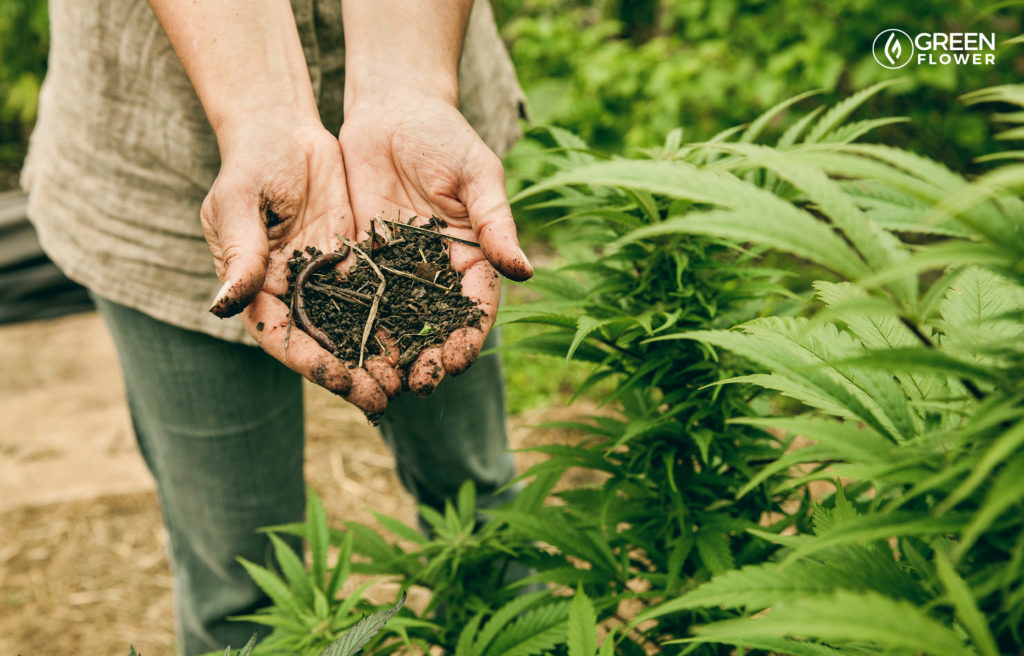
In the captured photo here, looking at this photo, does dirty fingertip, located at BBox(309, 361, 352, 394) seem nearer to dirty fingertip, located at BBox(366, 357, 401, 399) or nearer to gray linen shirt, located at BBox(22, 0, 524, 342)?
dirty fingertip, located at BBox(366, 357, 401, 399)

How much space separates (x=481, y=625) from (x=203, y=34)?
1.33 m

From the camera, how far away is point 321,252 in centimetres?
165

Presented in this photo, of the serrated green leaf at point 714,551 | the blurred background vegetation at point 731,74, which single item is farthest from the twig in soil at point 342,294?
the blurred background vegetation at point 731,74

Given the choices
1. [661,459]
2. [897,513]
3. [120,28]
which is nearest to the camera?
[897,513]

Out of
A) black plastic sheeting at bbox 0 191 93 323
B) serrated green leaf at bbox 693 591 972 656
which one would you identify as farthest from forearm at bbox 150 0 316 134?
black plastic sheeting at bbox 0 191 93 323

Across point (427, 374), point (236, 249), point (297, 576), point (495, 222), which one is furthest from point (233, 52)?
point (297, 576)

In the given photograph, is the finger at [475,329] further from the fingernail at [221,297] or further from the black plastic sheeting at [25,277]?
the black plastic sheeting at [25,277]

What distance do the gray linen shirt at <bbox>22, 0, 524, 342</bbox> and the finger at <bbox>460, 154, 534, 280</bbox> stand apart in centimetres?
62

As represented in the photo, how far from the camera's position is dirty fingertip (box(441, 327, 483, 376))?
4.37 feet

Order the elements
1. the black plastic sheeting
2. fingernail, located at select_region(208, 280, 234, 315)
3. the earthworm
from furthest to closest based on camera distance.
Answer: the black plastic sheeting → the earthworm → fingernail, located at select_region(208, 280, 234, 315)

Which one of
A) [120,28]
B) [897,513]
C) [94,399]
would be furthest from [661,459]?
[94,399]

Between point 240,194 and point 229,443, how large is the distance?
2.39 feet

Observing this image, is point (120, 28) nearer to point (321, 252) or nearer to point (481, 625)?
point (321, 252)

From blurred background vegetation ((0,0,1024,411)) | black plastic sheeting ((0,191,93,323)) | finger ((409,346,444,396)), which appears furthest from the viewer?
black plastic sheeting ((0,191,93,323))
